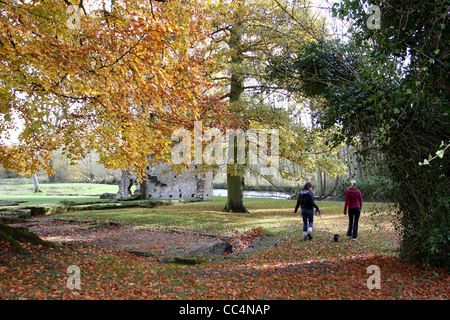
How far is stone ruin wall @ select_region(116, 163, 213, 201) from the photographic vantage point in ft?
78.0

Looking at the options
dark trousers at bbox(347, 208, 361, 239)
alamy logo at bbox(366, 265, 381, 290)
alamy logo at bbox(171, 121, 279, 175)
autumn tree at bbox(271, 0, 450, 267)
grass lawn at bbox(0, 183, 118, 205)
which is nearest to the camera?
autumn tree at bbox(271, 0, 450, 267)

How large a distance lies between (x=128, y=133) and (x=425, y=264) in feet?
22.8

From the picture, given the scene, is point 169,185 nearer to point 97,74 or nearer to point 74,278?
point 97,74

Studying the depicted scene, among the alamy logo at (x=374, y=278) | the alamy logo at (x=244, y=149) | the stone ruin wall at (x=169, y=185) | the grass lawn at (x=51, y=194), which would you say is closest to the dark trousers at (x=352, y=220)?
the alamy logo at (x=374, y=278)

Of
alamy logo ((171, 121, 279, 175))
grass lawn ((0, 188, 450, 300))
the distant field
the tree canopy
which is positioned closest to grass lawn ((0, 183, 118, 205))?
the distant field

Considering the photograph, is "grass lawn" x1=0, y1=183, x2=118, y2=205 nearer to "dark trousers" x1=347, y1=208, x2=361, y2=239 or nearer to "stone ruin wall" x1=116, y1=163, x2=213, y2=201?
"stone ruin wall" x1=116, y1=163, x2=213, y2=201

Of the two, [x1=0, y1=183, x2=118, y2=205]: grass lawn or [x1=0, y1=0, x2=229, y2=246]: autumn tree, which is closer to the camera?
[x1=0, y1=0, x2=229, y2=246]: autumn tree

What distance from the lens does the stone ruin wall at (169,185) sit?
23781mm

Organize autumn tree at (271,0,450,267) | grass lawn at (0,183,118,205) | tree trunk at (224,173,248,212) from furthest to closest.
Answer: grass lawn at (0,183,118,205) < tree trunk at (224,173,248,212) < autumn tree at (271,0,450,267)

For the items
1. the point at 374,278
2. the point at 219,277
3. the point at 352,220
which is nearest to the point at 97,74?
the point at 219,277

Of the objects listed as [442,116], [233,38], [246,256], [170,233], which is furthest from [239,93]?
[442,116]

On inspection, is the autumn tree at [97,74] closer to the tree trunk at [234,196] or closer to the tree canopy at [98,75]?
the tree canopy at [98,75]
